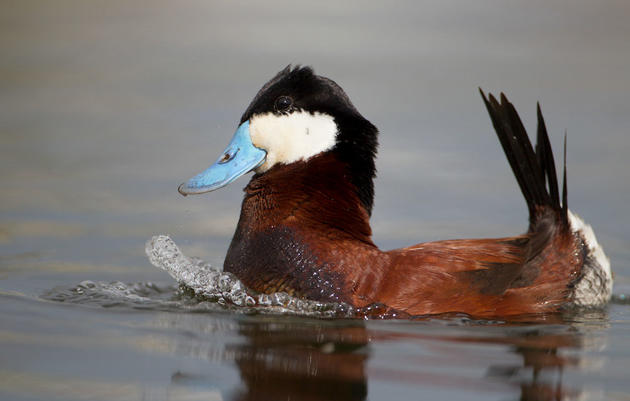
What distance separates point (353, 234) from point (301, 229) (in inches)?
10.3

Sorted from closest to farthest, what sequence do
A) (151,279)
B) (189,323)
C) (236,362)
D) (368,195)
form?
(236,362) → (189,323) → (368,195) → (151,279)

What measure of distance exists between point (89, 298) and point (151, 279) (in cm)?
108

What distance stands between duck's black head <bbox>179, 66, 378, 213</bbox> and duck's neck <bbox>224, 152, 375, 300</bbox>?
0.18 ft

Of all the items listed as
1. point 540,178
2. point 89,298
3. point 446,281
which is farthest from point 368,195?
point 89,298

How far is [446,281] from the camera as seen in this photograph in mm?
Answer: 4332

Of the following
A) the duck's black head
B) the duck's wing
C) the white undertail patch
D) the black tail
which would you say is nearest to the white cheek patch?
the duck's black head

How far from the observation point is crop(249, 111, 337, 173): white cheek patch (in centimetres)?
464

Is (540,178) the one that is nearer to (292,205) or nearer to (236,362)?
(292,205)

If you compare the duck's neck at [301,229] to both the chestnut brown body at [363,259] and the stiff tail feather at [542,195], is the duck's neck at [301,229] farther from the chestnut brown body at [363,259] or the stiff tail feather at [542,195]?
the stiff tail feather at [542,195]

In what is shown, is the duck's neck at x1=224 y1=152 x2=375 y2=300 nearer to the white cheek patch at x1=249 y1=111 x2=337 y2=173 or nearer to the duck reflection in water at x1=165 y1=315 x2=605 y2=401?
the white cheek patch at x1=249 y1=111 x2=337 y2=173

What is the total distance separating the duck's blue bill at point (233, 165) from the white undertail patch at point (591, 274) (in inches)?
65.7

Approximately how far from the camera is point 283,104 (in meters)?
4.73


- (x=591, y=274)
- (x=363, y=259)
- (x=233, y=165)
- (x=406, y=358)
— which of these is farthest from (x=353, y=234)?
(x=591, y=274)

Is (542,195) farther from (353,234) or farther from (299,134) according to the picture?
(299,134)
